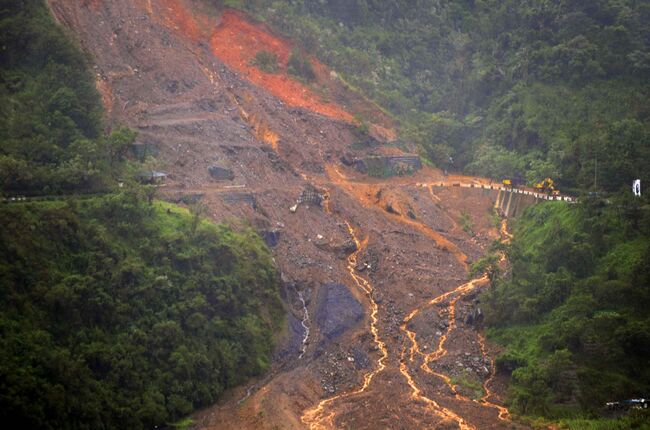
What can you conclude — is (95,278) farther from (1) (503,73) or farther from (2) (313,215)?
(1) (503,73)

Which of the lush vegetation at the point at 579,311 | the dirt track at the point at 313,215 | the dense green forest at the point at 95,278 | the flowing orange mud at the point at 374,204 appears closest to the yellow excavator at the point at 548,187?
the dirt track at the point at 313,215

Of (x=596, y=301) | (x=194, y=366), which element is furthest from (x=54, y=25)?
(x=596, y=301)

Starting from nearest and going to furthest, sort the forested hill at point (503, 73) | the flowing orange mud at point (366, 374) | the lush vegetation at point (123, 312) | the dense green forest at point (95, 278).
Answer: the lush vegetation at point (123, 312), the dense green forest at point (95, 278), the flowing orange mud at point (366, 374), the forested hill at point (503, 73)

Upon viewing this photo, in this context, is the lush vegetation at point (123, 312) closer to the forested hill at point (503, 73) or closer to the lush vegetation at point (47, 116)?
the lush vegetation at point (47, 116)

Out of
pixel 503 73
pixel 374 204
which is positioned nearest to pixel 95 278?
pixel 374 204

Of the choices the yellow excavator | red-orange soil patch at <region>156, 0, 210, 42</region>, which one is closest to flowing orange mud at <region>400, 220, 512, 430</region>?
the yellow excavator
